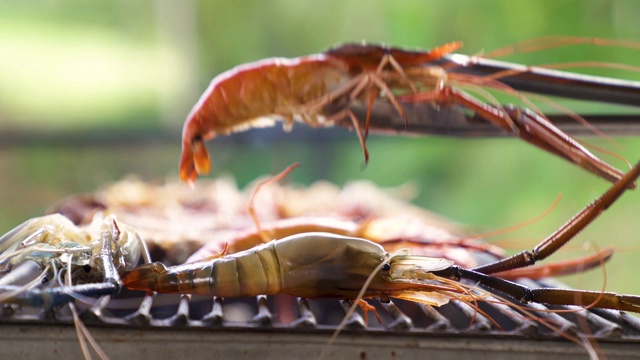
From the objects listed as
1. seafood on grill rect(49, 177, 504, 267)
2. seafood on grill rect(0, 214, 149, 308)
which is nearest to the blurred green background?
seafood on grill rect(49, 177, 504, 267)

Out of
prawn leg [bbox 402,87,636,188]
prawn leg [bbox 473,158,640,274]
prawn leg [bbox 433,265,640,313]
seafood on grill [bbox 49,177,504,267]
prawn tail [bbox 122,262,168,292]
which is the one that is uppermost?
prawn leg [bbox 402,87,636,188]

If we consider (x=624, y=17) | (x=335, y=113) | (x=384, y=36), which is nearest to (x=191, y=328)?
(x=335, y=113)

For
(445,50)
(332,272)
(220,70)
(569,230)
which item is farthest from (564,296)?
(220,70)

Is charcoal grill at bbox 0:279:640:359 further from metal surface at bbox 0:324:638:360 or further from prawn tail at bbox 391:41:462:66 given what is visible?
prawn tail at bbox 391:41:462:66

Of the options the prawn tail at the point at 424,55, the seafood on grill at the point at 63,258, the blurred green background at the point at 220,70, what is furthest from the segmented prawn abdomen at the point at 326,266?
the blurred green background at the point at 220,70

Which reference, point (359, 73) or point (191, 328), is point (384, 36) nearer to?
point (359, 73)
